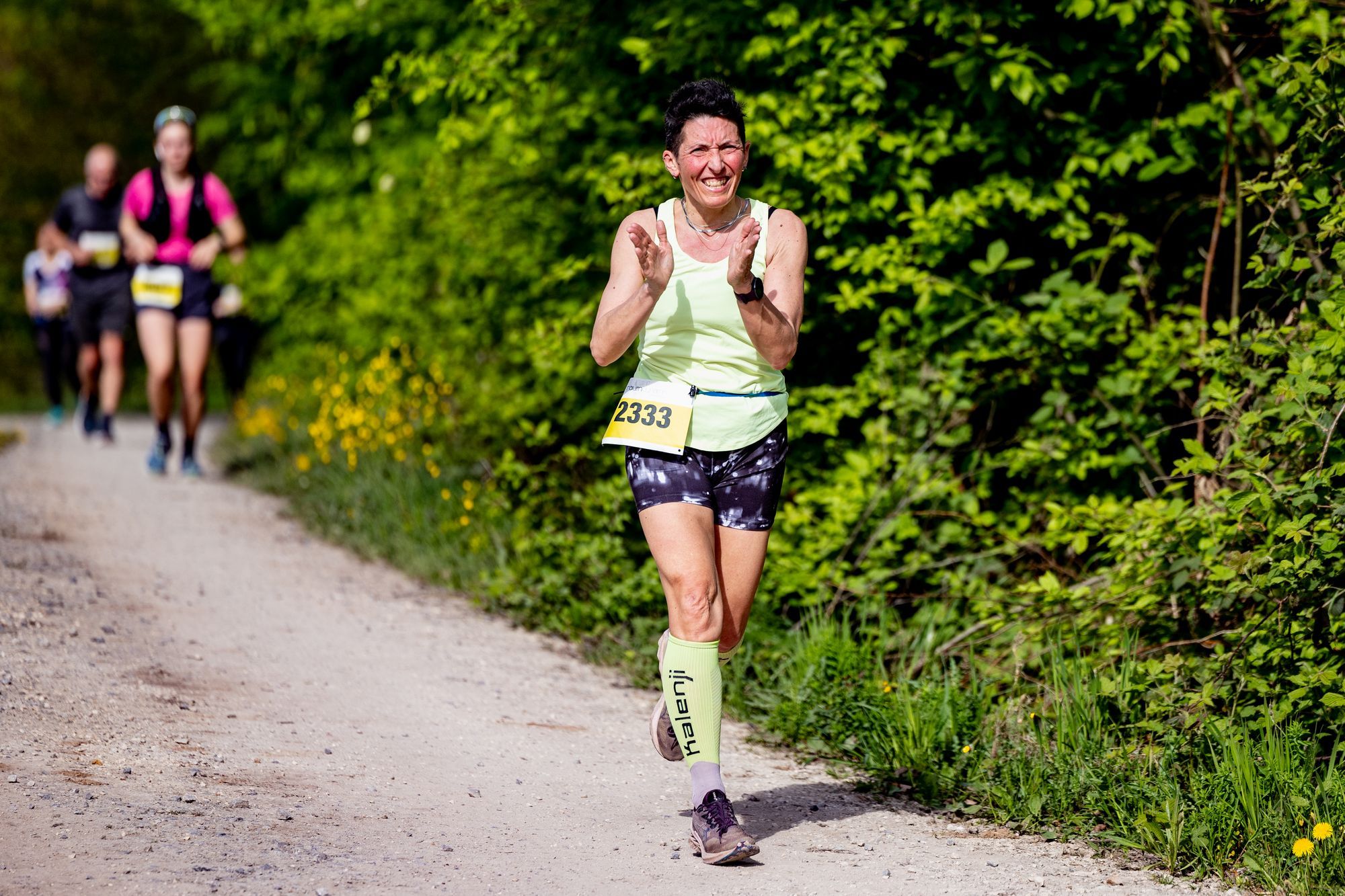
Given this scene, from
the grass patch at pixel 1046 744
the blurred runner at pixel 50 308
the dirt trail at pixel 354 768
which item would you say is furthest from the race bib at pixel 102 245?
the grass patch at pixel 1046 744

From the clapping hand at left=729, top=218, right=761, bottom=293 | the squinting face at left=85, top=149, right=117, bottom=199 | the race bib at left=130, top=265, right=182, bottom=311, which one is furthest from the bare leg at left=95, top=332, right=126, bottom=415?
the clapping hand at left=729, top=218, right=761, bottom=293

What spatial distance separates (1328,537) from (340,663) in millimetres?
3544

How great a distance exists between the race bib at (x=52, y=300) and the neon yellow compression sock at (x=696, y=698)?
1232 cm

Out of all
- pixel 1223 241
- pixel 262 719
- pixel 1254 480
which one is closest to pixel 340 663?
pixel 262 719

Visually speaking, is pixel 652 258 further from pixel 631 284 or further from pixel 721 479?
pixel 721 479

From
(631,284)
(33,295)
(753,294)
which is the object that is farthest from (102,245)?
(753,294)

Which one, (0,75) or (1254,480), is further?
(0,75)

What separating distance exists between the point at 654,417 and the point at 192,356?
19.3 feet

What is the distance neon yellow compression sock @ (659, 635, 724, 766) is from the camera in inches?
153

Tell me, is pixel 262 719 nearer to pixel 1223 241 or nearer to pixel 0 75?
pixel 1223 241

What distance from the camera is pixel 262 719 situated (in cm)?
488

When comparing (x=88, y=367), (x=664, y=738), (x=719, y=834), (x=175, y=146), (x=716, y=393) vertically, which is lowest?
(x=719, y=834)

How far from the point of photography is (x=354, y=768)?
4473mm

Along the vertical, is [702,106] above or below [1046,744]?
above
